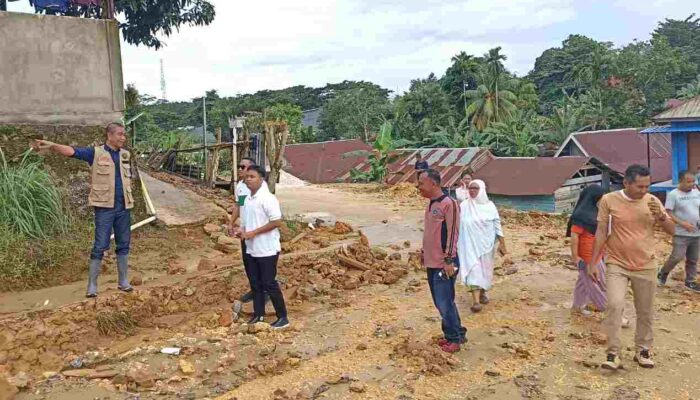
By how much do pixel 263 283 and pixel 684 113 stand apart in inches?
591

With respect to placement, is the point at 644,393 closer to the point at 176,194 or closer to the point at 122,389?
the point at 122,389

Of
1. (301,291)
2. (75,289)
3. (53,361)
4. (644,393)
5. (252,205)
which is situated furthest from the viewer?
(301,291)

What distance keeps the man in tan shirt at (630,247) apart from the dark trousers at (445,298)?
3.79ft

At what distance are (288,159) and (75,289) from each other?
24.2m

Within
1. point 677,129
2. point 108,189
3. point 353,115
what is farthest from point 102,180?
point 353,115

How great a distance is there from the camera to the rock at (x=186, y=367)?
4715mm

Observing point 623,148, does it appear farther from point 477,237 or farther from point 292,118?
point 292,118

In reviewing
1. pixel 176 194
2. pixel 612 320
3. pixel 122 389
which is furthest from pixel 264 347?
pixel 176 194

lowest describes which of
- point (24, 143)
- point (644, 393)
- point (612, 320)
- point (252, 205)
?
point (644, 393)

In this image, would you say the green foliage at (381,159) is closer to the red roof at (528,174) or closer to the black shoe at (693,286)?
the red roof at (528,174)

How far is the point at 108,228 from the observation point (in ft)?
18.9

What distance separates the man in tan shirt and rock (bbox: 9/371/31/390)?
4.30 meters

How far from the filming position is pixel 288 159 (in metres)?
30.3

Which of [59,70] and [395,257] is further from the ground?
[59,70]
